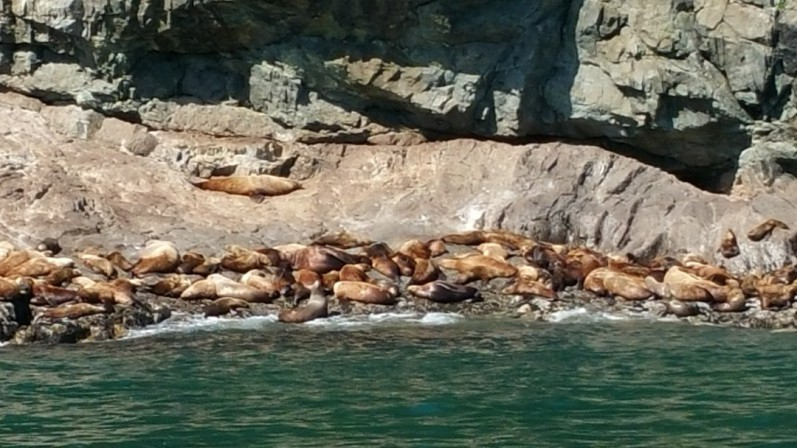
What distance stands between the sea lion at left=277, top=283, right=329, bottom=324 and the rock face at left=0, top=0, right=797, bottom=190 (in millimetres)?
6375

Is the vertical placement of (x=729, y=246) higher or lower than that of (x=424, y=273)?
higher

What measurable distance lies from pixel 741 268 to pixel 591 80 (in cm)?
430

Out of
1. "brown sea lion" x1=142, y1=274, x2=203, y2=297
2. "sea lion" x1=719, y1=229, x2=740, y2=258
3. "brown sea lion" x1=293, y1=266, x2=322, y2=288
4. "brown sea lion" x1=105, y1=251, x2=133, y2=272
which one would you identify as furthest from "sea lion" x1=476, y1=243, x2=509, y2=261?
"brown sea lion" x1=105, y1=251, x2=133, y2=272

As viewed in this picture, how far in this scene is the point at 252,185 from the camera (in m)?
22.3

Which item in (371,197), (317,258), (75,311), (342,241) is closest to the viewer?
(75,311)

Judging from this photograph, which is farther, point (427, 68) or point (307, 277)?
point (427, 68)

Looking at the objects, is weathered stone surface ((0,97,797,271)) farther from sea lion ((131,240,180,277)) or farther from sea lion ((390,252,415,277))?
sea lion ((390,252,415,277))

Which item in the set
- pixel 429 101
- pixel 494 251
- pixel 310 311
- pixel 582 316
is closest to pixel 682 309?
pixel 582 316

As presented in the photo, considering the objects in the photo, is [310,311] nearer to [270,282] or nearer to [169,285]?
[270,282]

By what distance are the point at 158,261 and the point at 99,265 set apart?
78 cm

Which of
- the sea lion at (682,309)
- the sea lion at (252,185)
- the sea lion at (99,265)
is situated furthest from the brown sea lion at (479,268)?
the sea lion at (99,265)

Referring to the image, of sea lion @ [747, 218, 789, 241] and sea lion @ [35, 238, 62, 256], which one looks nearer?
sea lion @ [35, 238, 62, 256]

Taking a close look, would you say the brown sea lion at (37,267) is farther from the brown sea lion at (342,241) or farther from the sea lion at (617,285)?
the sea lion at (617,285)

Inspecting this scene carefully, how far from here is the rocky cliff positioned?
22328mm
